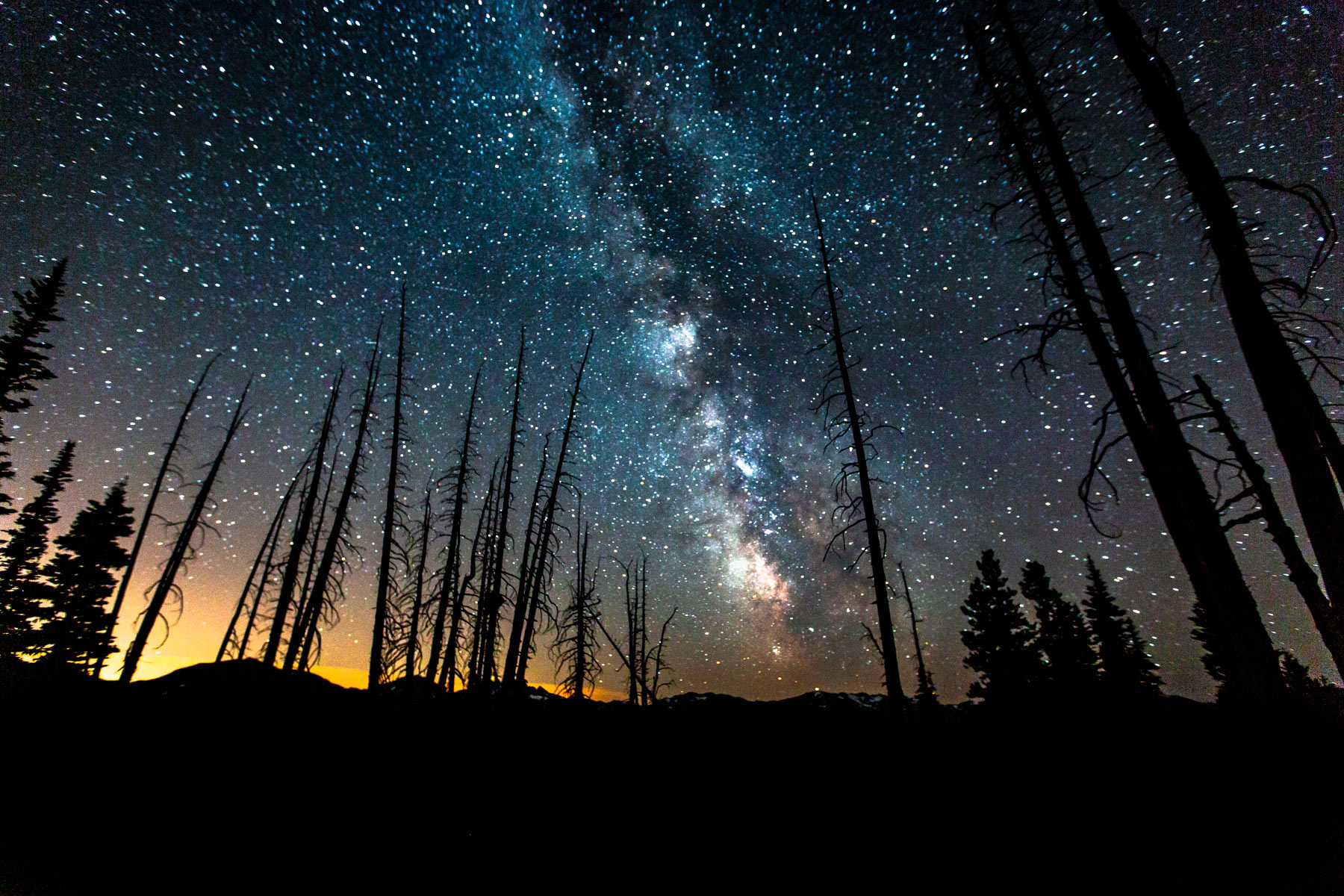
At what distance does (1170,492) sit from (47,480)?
39.9 metres

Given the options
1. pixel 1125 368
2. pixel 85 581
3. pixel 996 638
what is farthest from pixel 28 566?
pixel 996 638

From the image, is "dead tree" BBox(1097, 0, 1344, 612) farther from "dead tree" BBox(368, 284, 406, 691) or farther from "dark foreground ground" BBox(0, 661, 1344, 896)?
"dead tree" BBox(368, 284, 406, 691)

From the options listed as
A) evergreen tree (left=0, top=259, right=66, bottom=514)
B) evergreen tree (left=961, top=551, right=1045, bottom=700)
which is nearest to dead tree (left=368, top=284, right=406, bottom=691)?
evergreen tree (left=0, top=259, right=66, bottom=514)

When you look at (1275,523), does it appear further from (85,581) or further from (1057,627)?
(85,581)

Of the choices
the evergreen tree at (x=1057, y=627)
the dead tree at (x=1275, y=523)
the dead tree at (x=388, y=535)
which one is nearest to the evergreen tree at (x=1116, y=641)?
the evergreen tree at (x=1057, y=627)

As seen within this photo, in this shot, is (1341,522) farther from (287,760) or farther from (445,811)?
(287,760)

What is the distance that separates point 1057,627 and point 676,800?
35472mm

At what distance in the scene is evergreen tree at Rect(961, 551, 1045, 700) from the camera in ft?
93.4

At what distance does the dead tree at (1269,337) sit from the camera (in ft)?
9.61

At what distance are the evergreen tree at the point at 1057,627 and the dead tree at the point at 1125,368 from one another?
2928 centimetres

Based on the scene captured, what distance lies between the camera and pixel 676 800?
6441mm

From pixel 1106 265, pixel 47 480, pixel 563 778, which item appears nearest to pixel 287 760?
pixel 563 778

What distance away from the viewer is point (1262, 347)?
3.17m

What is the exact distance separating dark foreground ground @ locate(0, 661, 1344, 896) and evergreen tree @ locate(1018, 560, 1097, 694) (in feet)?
93.0
